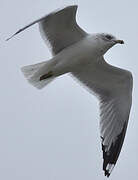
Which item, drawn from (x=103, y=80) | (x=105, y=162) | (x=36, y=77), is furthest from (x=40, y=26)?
(x=105, y=162)

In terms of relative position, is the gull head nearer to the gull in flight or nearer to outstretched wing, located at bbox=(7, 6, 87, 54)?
the gull in flight

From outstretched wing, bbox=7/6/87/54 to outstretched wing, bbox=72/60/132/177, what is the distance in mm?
537

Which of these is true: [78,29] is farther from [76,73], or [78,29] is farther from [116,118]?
[116,118]

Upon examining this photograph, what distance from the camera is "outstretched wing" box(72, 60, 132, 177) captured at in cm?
739

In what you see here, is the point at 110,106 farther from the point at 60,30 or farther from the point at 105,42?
the point at 60,30

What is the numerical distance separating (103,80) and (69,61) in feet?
2.94

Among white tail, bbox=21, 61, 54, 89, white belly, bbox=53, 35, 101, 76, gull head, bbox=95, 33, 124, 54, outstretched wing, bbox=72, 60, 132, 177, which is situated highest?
gull head, bbox=95, 33, 124, 54

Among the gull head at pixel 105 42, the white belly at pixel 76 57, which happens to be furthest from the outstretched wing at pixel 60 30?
the gull head at pixel 105 42

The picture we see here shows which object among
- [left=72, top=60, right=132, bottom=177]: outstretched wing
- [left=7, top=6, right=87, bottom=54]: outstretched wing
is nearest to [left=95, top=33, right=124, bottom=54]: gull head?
[left=7, top=6, right=87, bottom=54]: outstretched wing

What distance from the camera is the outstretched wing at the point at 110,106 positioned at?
7391mm

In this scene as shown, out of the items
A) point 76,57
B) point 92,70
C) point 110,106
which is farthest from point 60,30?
point 110,106

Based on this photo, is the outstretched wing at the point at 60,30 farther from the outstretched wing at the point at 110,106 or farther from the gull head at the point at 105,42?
the outstretched wing at the point at 110,106

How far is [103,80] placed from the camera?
7543mm

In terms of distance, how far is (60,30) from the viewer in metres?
6.95
